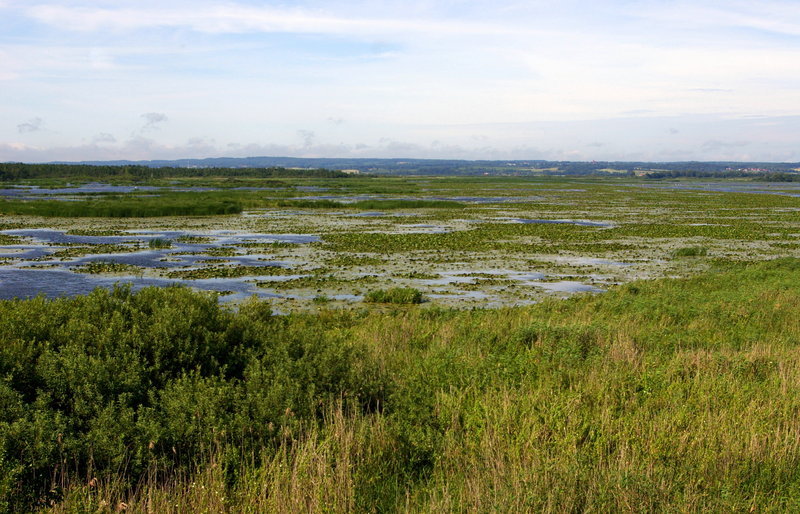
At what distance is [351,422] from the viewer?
6.50m

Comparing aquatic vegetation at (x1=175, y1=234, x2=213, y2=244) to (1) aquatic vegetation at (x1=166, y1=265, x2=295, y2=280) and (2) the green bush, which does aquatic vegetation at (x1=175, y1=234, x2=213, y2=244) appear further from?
(2) the green bush

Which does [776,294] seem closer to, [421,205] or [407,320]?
[407,320]

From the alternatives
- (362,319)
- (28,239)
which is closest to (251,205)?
(28,239)

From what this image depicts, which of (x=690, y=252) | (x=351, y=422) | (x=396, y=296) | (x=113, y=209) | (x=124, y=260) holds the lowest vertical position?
(x=396, y=296)

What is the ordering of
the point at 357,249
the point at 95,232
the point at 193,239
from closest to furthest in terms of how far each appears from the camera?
the point at 357,249
the point at 193,239
the point at 95,232

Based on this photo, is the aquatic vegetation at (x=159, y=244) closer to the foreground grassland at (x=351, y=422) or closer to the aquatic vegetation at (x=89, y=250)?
the aquatic vegetation at (x=89, y=250)

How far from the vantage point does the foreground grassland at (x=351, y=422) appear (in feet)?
16.3

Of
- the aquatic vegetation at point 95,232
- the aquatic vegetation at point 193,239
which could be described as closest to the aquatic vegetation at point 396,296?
the aquatic vegetation at point 193,239

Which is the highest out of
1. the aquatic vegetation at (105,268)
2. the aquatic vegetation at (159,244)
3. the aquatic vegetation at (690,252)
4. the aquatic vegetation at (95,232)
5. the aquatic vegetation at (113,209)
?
the aquatic vegetation at (113,209)

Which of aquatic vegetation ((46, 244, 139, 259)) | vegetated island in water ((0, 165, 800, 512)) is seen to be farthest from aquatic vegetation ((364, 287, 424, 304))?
aquatic vegetation ((46, 244, 139, 259))

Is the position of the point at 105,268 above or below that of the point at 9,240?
below

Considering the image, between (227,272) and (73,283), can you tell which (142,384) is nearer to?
(73,283)

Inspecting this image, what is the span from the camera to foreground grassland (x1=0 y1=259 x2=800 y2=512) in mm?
4969

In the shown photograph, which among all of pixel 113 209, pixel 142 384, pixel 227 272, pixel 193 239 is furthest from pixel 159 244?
pixel 142 384
